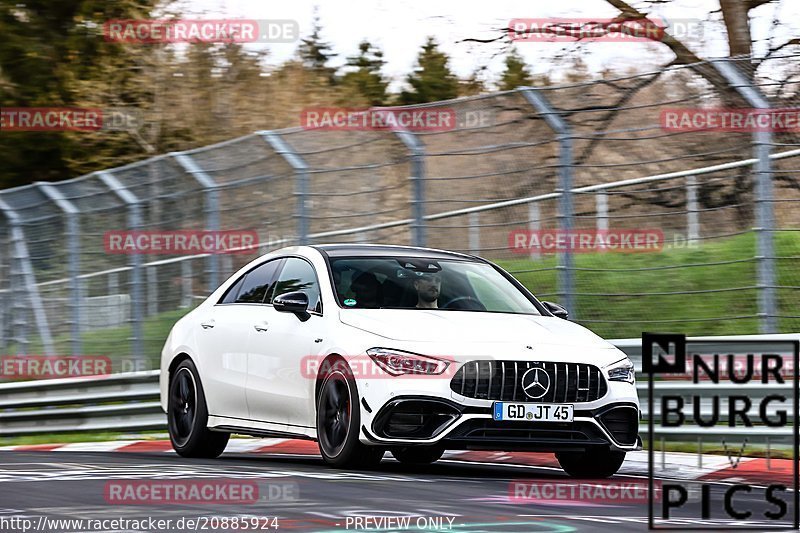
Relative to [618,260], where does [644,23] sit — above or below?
above

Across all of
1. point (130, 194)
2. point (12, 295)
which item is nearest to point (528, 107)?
point (130, 194)

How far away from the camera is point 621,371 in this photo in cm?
987

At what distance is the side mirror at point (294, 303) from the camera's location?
10.3 m

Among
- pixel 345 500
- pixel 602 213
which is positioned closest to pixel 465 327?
pixel 345 500

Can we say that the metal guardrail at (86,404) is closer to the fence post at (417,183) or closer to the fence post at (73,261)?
the fence post at (73,261)

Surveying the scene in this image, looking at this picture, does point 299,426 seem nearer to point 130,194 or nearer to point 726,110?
point 726,110

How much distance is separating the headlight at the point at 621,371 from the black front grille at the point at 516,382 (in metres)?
0.19

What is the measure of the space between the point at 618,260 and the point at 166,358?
4421 mm

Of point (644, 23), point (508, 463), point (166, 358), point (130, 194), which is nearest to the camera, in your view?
point (508, 463)

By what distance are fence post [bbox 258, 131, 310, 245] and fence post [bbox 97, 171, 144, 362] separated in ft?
9.06

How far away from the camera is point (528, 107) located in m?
13.3

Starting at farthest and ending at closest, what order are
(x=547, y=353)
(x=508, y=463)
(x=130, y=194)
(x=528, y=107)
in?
(x=130, y=194)
(x=528, y=107)
(x=508, y=463)
(x=547, y=353)

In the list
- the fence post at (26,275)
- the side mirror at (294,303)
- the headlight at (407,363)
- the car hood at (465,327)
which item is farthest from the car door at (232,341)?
the fence post at (26,275)

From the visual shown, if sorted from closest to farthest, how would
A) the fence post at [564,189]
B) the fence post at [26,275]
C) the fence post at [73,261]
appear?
the fence post at [564,189] → the fence post at [73,261] → the fence post at [26,275]
